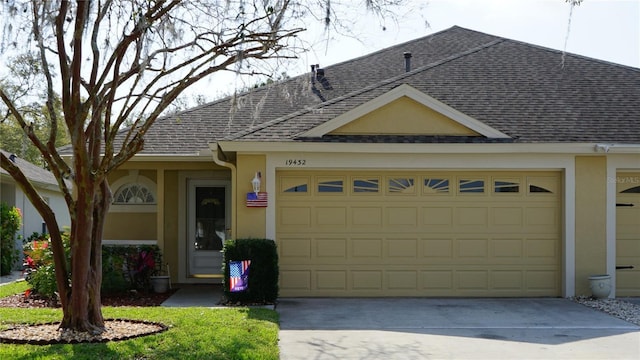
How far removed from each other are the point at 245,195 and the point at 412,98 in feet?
11.1

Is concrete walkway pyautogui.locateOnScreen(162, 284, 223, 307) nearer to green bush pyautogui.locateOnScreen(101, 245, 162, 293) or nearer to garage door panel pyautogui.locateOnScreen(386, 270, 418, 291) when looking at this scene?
green bush pyautogui.locateOnScreen(101, 245, 162, 293)

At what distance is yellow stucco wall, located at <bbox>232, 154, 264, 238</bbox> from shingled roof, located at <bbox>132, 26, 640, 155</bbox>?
1.47 ft

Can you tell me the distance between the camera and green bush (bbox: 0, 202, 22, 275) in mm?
18766

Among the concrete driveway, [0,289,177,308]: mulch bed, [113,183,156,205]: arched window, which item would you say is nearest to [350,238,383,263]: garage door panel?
the concrete driveway

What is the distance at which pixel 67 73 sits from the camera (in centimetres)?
915

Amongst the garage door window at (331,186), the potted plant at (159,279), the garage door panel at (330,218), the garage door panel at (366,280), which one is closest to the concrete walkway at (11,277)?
the potted plant at (159,279)

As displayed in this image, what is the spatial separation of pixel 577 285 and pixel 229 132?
7450 millimetres

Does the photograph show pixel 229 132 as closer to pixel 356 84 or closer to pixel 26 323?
pixel 356 84

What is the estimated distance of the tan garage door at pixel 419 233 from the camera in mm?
13336

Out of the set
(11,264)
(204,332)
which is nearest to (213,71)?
(204,332)

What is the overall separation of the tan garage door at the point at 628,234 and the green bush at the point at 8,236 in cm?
1429

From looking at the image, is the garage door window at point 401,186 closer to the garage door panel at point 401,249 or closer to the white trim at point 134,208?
the garage door panel at point 401,249

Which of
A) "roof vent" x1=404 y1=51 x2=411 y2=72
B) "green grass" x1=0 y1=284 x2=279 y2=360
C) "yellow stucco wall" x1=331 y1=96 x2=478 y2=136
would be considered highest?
"roof vent" x1=404 y1=51 x2=411 y2=72

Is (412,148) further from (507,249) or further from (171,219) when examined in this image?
(171,219)
